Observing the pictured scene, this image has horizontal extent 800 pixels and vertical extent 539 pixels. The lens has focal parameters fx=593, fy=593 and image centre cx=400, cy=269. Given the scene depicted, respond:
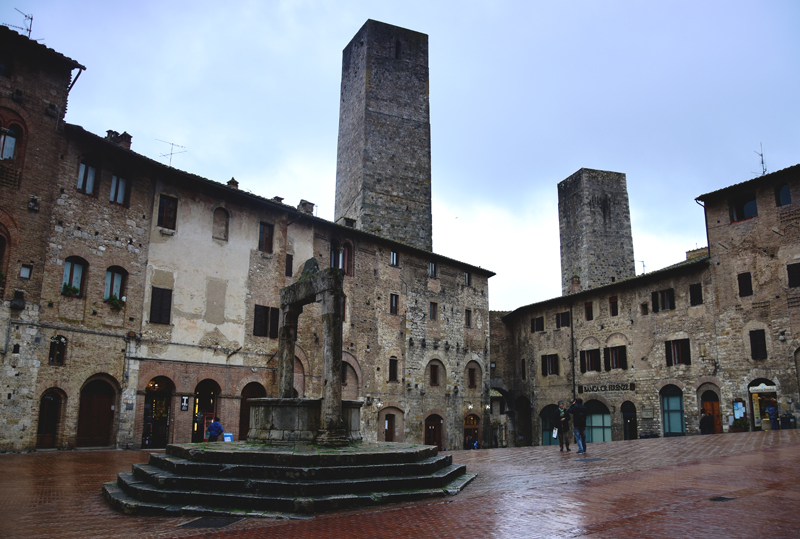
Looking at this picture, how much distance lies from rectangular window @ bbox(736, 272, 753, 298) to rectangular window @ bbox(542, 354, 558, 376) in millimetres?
12014

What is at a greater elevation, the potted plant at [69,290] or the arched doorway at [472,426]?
the potted plant at [69,290]

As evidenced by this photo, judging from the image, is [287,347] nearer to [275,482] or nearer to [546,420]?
[275,482]

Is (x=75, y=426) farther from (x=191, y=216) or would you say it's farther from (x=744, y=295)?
(x=744, y=295)

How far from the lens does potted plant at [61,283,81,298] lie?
19297mm

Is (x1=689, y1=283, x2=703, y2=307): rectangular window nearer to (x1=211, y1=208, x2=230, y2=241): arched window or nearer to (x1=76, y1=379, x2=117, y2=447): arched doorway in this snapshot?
(x1=211, y1=208, x2=230, y2=241): arched window

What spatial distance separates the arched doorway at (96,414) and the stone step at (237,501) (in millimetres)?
11503

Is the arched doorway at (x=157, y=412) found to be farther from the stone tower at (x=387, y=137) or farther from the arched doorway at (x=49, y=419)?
the stone tower at (x=387, y=137)

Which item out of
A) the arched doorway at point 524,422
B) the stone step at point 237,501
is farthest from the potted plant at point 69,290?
the arched doorway at point 524,422

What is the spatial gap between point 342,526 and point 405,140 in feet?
105

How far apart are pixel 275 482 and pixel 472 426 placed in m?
26.0

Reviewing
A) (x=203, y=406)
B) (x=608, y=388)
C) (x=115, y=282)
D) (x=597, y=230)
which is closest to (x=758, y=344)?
(x=608, y=388)

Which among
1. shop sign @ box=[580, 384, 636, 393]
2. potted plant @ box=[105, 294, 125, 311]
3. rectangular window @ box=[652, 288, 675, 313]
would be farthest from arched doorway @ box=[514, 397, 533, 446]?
potted plant @ box=[105, 294, 125, 311]

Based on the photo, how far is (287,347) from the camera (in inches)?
564

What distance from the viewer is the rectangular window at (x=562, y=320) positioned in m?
35.7
